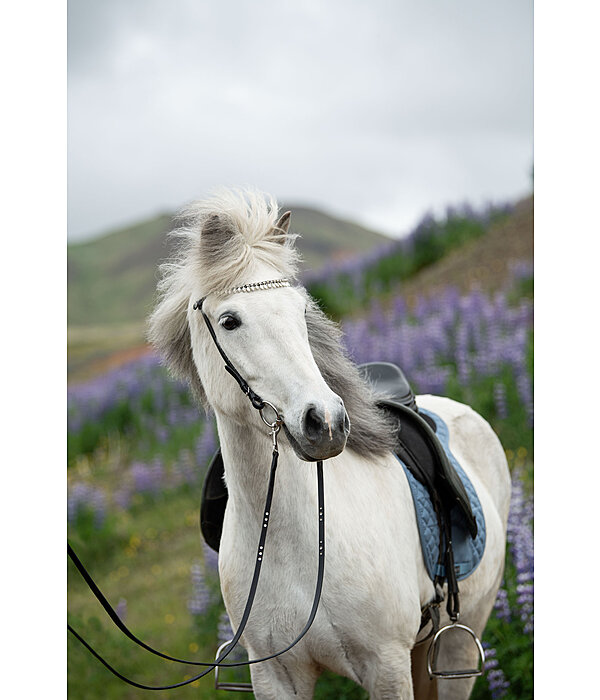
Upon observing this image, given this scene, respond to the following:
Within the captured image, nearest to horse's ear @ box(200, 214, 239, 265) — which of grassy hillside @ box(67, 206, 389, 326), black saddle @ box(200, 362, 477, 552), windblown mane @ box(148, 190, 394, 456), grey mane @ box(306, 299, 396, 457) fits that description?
windblown mane @ box(148, 190, 394, 456)

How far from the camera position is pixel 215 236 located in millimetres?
1354

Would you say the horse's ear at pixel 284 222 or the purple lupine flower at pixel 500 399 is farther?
the purple lupine flower at pixel 500 399

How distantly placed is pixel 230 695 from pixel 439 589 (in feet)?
4.86

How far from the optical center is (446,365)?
382 centimetres

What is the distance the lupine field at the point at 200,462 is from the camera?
2.52 metres

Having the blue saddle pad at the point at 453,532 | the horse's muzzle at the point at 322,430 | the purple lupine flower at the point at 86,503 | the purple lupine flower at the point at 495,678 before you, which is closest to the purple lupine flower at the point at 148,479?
the purple lupine flower at the point at 86,503

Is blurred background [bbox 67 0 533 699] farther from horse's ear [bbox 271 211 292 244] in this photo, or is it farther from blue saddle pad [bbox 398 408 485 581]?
blue saddle pad [bbox 398 408 485 581]

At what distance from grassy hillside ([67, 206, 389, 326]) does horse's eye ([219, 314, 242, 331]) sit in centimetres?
329

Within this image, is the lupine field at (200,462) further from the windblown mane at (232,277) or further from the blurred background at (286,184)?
the windblown mane at (232,277)

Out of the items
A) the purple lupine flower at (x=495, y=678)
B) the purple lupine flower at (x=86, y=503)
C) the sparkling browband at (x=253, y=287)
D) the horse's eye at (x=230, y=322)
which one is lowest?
the purple lupine flower at (x=495, y=678)

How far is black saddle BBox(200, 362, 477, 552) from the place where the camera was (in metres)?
1.72

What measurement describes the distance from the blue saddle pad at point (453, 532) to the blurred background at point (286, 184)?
1.32 ft

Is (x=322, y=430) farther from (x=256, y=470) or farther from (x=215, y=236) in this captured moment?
(x=215, y=236)
